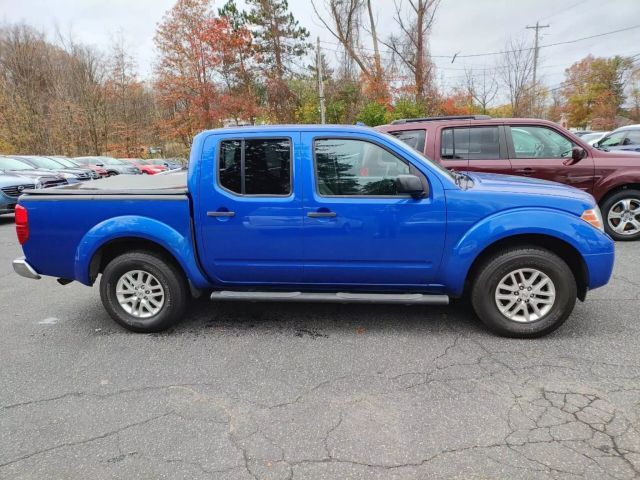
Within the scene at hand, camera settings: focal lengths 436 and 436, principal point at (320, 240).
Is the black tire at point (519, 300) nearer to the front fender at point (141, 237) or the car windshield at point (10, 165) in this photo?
the front fender at point (141, 237)

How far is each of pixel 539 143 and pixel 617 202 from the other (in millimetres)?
1549

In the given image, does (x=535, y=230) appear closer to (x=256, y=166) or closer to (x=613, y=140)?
(x=256, y=166)

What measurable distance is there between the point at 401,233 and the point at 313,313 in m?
1.34

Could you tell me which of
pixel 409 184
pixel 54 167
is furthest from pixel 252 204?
pixel 54 167

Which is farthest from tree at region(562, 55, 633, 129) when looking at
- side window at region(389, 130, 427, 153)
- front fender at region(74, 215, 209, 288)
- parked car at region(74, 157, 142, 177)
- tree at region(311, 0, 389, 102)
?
front fender at region(74, 215, 209, 288)

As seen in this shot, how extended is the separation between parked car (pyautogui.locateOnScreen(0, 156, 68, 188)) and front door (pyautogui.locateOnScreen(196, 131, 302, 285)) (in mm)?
9760

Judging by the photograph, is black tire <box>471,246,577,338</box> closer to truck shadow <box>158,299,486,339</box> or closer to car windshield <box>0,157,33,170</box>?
truck shadow <box>158,299,486,339</box>

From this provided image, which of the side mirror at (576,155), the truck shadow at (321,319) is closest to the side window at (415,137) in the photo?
the side mirror at (576,155)

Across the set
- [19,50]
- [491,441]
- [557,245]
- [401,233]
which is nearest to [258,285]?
[401,233]

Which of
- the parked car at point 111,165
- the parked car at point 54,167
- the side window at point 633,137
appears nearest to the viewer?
the side window at point 633,137

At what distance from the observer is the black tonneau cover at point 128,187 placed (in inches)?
151

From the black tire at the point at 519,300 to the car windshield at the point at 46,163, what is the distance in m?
18.9

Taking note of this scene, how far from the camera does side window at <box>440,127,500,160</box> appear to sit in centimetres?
678

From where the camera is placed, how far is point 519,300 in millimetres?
3633
